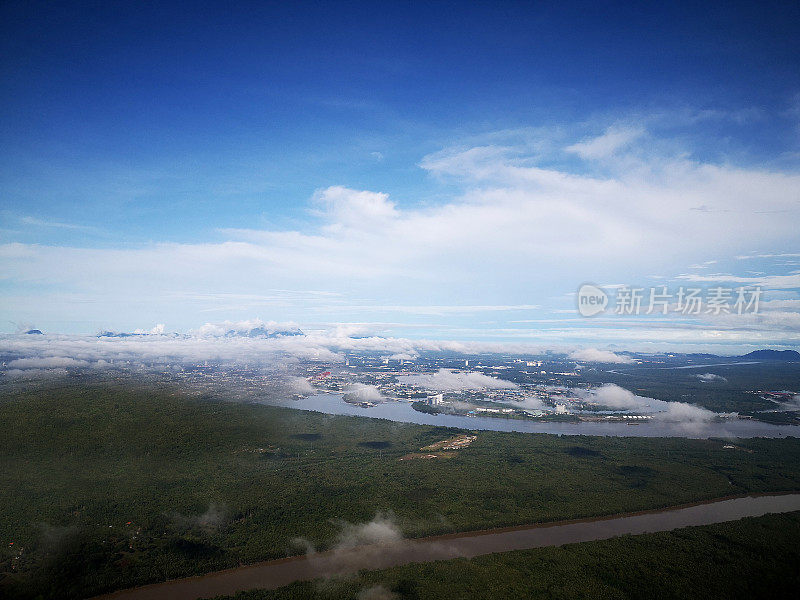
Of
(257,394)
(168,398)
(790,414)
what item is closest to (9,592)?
(168,398)

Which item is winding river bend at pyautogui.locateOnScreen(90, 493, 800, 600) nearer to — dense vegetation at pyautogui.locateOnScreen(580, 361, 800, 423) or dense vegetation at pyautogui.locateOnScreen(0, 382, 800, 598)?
dense vegetation at pyautogui.locateOnScreen(0, 382, 800, 598)

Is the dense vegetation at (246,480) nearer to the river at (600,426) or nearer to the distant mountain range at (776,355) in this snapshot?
the river at (600,426)

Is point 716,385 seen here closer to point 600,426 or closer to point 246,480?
point 600,426

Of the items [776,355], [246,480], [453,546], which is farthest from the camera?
[776,355]

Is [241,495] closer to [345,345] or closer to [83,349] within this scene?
[83,349]

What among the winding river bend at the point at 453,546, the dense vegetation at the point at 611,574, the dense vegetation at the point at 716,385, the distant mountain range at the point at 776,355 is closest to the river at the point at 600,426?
the dense vegetation at the point at 716,385

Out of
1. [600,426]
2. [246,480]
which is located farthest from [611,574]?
[600,426]
